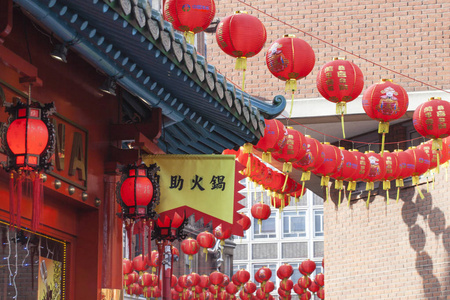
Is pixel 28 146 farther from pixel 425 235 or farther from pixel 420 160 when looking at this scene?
pixel 425 235

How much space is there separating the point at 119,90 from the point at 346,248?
12.7 metres

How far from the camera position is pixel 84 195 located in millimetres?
7340

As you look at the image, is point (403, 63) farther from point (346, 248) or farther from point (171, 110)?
point (171, 110)

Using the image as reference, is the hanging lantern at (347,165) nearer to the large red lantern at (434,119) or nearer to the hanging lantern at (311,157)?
the hanging lantern at (311,157)

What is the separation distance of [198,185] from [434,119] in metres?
6.26

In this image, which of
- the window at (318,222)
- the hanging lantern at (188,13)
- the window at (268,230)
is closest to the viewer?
the hanging lantern at (188,13)

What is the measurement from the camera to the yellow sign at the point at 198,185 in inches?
321

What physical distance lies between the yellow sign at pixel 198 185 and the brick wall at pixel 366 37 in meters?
10.5

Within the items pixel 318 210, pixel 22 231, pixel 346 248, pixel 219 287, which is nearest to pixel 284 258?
pixel 318 210

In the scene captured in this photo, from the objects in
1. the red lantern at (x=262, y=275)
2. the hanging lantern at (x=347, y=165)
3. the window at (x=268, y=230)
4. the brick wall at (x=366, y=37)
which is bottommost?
the red lantern at (x=262, y=275)

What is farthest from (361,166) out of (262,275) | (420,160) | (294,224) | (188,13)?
(294,224)

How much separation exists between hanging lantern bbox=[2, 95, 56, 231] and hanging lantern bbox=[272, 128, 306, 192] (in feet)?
27.9

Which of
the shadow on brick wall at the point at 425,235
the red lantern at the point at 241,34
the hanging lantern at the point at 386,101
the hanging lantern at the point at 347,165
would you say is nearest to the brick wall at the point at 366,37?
the shadow on brick wall at the point at 425,235

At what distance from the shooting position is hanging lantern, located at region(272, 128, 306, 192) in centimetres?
1391
